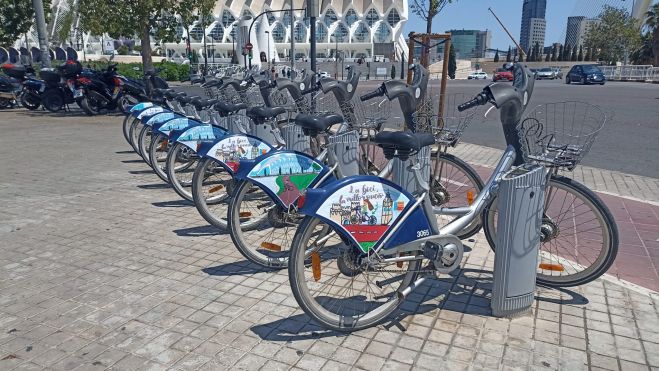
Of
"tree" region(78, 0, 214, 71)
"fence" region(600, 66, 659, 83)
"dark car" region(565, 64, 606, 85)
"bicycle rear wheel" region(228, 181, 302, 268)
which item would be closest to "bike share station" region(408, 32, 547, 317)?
"bicycle rear wheel" region(228, 181, 302, 268)

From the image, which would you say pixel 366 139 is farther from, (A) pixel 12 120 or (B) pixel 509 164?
(A) pixel 12 120

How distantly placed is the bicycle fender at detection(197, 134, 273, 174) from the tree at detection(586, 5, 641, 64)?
55.8 metres

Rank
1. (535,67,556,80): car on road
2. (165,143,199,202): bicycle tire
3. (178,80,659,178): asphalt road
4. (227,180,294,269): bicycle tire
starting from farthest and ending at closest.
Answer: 1. (535,67,556,80): car on road
2. (178,80,659,178): asphalt road
3. (165,143,199,202): bicycle tire
4. (227,180,294,269): bicycle tire

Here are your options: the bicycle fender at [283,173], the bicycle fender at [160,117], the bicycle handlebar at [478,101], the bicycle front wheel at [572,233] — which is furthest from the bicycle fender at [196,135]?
the bicycle front wheel at [572,233]

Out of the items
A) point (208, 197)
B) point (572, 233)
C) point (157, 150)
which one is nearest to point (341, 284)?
point (208, 197)

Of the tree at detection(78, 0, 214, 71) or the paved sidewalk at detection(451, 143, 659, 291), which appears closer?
the paved sidewalk at detection(451, 143, 659, 291)

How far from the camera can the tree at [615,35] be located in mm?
49375

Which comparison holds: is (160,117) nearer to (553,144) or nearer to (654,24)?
(553,144)

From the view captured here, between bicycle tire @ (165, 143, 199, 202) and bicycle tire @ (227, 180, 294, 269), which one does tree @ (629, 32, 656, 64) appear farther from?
bicycle tire @ (227, 180, 294, 269)

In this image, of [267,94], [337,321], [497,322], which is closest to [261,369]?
[337,321]

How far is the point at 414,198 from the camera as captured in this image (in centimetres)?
284

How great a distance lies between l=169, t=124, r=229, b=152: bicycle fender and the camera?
16.0 ft

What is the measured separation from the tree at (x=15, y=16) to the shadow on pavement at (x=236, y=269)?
2174 cm

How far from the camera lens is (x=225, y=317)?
123 inches
